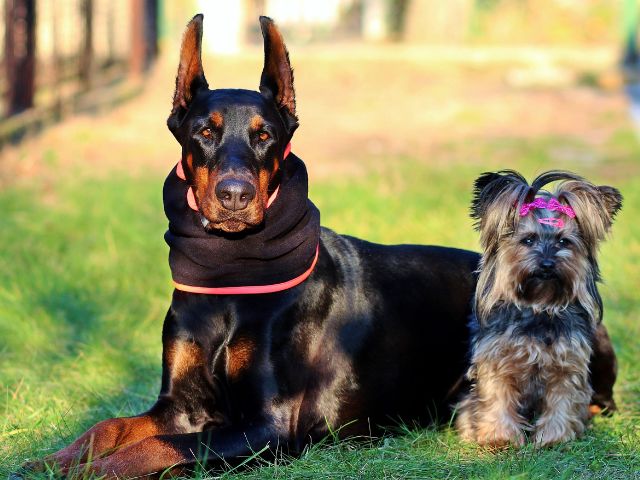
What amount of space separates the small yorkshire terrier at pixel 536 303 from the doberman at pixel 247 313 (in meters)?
0.44

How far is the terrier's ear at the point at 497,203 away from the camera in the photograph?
14.1ft

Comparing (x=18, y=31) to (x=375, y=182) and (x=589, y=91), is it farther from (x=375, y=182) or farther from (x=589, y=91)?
(x=589, y=91)

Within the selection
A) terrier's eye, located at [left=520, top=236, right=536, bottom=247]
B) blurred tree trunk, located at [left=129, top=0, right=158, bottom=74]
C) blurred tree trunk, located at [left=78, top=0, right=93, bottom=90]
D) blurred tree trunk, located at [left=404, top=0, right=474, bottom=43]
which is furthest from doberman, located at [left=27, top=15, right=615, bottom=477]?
blurred tree trunk, located at [left=404, top=0, right=474, bottom=43]

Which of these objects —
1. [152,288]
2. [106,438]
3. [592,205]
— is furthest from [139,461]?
[152,288]

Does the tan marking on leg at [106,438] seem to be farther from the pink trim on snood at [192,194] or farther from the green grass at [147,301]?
the pink trim on snood at [192,194]

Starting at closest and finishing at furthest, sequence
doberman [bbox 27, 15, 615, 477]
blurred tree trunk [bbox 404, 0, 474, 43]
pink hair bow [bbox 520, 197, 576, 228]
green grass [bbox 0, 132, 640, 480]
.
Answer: doberman [bbox 27, 15, 615, 477] → green grass [bbox 0, 132, 640, 480] → pink hair bow [bbox 520, 197, 576, 228] → blurred tree trunk [bbox 404, 0, 474, 43]

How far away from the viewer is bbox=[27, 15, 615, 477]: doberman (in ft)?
12.8

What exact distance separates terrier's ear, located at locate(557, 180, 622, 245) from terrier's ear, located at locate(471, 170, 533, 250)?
16 centimetres

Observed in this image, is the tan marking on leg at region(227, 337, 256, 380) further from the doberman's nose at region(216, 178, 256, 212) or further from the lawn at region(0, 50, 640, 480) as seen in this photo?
the doberman's nose at region(216, 178, 256, 212)

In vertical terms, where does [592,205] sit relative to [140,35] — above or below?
below

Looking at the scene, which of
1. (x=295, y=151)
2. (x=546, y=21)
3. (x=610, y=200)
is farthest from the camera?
(x=546, y=21)

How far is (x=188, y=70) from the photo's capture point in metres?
4.18

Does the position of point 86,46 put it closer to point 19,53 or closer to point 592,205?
point 19,53

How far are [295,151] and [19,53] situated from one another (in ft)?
9.70
